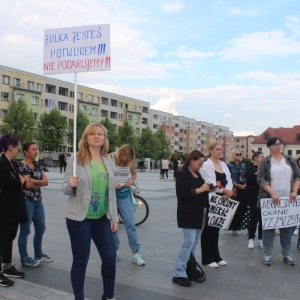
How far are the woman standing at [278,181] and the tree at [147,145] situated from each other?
8114 centimetres

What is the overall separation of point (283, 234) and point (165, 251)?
77.5 inches

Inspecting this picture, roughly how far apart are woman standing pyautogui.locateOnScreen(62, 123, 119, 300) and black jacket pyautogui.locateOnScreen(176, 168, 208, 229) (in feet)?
3.98

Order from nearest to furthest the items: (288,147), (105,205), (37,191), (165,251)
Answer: (105,205), (37,191), (165,251), (288,147)

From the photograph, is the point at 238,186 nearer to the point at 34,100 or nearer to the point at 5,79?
the point at 5,79

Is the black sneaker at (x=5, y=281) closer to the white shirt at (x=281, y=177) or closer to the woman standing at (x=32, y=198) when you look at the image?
the woman standing at (x=32, y=198)

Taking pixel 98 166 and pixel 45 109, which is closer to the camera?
pixel 98 166

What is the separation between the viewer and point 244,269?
5.71m

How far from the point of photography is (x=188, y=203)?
490 centimetres

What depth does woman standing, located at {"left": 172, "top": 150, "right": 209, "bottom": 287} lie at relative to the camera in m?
4.85

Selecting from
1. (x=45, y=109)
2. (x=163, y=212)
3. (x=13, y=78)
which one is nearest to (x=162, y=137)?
(x=45, y=109)

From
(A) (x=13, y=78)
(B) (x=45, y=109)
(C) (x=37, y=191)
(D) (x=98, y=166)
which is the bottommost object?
(C) (x=37, y=191)

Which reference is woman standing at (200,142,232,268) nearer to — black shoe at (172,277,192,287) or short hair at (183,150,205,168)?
short hair at (183,150,205,168)

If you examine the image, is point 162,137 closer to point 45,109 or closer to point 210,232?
point 45,109

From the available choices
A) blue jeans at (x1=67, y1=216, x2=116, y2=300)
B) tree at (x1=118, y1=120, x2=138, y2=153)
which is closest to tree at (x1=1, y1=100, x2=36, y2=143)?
tree at (x1=118, y1=120, x2=138, y2=153)
